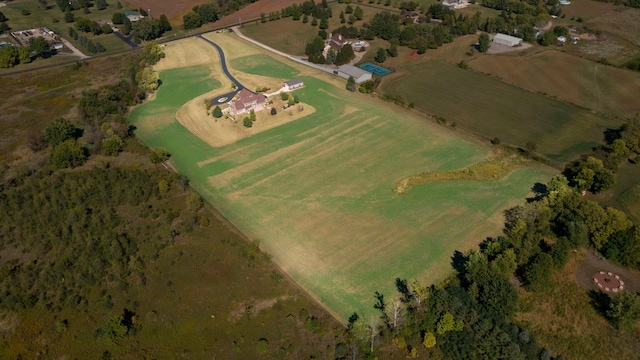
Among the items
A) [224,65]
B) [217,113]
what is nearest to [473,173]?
[217,113]

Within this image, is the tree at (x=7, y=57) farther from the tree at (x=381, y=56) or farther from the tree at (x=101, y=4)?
the tree at (x=381, y=56)

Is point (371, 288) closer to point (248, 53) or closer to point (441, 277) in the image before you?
point (441, 277)

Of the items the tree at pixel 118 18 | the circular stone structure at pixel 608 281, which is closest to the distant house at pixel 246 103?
the circular stone structure at pixel 608 281

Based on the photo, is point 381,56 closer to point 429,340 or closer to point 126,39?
point 126,39

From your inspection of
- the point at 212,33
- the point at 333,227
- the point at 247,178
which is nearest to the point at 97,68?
the point at 212,33

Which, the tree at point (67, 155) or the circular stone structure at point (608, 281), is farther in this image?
the tree at point (67, 155)

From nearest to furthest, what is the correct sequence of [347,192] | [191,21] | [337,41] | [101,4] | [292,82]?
[347,192] → [292,82] → [337,41] → [191,21] → [101,4]
